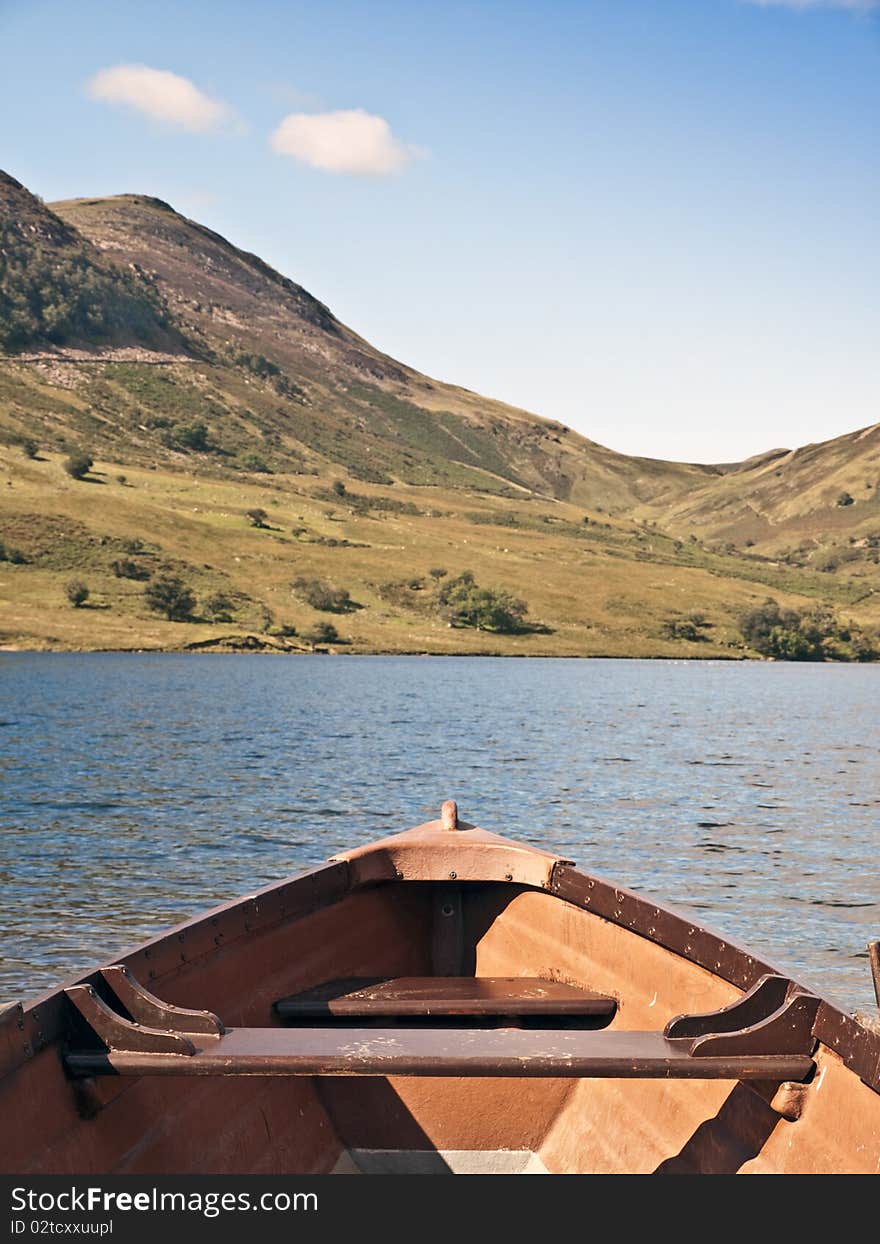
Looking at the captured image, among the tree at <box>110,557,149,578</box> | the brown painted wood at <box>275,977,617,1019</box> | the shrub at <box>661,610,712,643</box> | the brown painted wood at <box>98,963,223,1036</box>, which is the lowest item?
the brown painted wood at <box>275,977,617,1019</box>

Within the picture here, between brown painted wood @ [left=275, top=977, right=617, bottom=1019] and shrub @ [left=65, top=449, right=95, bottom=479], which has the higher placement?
shrub @ [left=65, top=449, right=95, bottom=479]

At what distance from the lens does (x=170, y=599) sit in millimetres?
135000

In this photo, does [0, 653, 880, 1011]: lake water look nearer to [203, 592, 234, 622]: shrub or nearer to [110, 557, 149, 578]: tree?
[203, 592, 234, 622]: shrub

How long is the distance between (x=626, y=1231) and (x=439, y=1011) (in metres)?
4.03

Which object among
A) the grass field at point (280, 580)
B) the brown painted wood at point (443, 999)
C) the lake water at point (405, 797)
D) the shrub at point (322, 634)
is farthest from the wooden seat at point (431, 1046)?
the shrub at point (322, 634)

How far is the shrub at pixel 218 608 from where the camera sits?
446 feet

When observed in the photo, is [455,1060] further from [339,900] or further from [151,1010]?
[339,900]

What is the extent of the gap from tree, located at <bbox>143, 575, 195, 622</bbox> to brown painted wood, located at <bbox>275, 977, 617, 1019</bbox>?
410 ft

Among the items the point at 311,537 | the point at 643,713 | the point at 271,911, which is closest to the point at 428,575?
the point at 311,537

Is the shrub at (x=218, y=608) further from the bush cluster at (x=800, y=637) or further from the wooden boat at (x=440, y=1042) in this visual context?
the wooden boat at (x=440, y=1042)

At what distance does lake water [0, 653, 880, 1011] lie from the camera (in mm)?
21984

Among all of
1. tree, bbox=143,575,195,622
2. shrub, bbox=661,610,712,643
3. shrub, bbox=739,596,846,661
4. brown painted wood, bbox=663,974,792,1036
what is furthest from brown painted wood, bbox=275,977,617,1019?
shrub, bbox=739,596,846,661

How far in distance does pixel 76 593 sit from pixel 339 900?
124 meters

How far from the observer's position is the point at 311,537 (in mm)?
174625
